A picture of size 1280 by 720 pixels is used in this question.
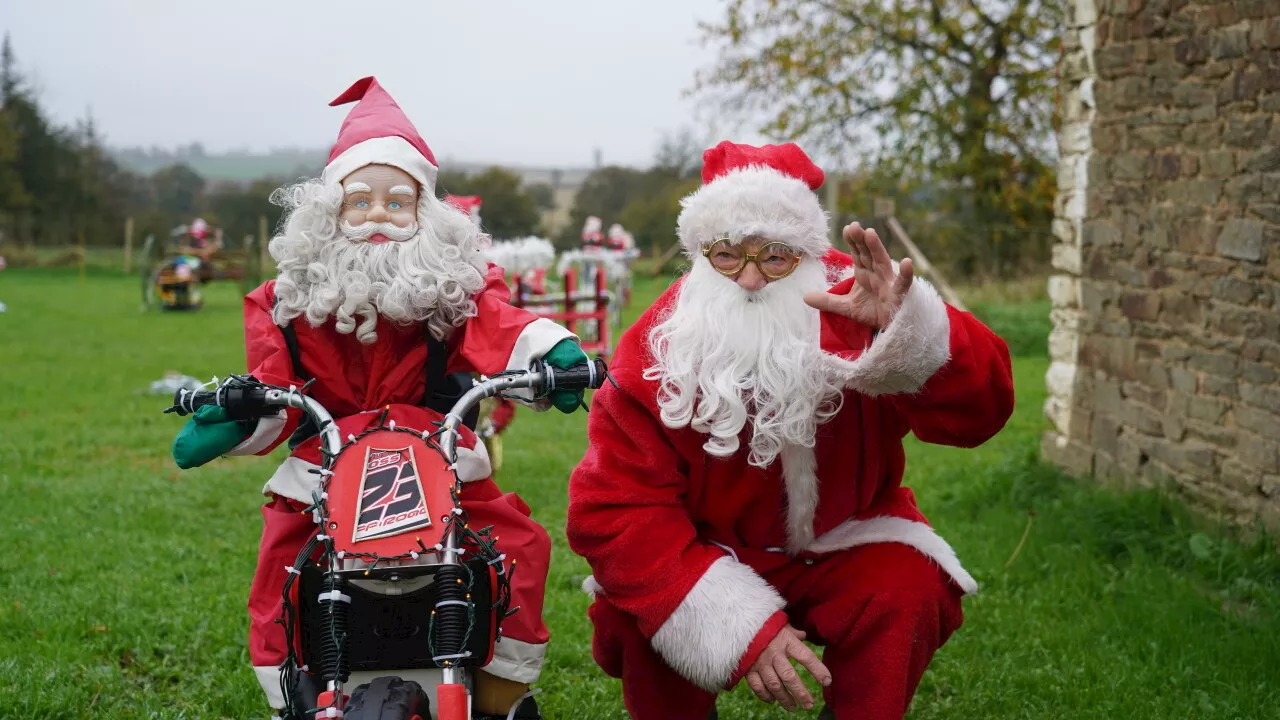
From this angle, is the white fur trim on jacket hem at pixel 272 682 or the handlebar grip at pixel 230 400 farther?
the white fur trim on jacket hem at pixel 272 682

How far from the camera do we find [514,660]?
10.1ft

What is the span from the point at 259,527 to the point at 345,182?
3324 mm

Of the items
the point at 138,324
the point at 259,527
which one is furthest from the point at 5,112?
the point at 259,527

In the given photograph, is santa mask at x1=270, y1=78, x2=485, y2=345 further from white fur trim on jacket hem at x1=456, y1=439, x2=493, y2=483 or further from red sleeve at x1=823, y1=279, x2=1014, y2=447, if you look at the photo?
red sleeve at x1=823, y1=279, x2=1014, y2=447

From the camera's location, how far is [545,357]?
3037 millimetres

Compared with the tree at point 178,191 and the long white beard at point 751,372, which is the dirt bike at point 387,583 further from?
the tree at point 178,191

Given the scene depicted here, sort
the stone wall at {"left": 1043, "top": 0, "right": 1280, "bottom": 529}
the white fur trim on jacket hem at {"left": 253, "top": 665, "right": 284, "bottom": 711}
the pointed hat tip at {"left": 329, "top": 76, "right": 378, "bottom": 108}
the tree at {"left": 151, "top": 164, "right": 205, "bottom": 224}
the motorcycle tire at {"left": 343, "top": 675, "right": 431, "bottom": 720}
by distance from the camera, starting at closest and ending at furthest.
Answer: the motorcycle tire at {"left": 343, "top": 675, "right": 431, "bottom": 720}
the white fur trim on jacket hem at {"left": 253, "top": 665, "right": 284, "bottom": 711}
the pointed hat tip at {"left": 329, "top": 76, "right": 378, "bottom": 108}
the stone wall at {"left": 1043, "top": 0, "right": 1280, "bottom": 529}
the tree at {"left": 151, "top": 164, "right": 205, "bottom": 224}

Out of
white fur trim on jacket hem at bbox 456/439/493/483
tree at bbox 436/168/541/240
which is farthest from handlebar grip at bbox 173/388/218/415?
tree at bbox 436/168/541/240

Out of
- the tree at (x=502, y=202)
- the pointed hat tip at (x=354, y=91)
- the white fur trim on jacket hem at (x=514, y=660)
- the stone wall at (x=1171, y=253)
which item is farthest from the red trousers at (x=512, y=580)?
the tree at (x=502, y=202)

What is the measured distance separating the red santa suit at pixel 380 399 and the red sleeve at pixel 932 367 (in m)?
0.75

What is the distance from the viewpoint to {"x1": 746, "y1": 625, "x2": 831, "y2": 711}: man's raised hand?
8.63 feet

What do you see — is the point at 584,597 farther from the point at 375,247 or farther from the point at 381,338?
the point at 375,247

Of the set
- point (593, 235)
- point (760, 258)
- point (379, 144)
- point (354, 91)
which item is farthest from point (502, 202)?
point (760, 258)

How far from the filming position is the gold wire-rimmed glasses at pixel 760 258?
2.87 m
